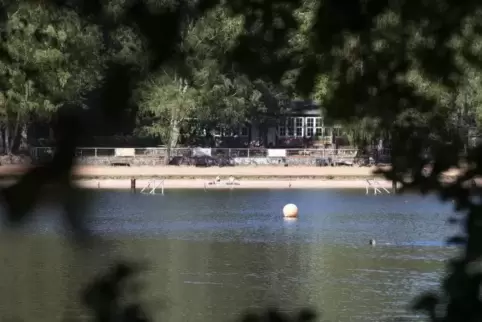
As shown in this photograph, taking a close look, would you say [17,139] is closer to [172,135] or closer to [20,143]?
[20,143]

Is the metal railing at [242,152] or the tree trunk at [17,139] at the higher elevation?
the tree trunk at [17,139]

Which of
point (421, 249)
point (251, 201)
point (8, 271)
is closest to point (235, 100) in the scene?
point (251, 201)

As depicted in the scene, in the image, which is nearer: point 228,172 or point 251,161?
point 228,172

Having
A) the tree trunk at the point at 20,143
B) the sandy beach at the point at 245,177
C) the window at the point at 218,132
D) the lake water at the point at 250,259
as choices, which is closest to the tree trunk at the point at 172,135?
the sandy beach at the point at 245,177

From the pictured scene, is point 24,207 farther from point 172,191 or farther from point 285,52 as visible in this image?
point 172,191

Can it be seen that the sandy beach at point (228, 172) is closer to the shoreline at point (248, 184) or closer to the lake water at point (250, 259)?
the shoreline at point (248, 184)

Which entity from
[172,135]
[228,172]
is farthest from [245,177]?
[172,135]

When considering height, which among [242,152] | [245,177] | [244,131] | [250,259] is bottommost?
[250,259]

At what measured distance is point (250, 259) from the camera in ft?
65.1

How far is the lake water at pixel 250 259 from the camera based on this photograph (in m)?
14.4

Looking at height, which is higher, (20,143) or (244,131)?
(20,143)

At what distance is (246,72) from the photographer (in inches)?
83.8

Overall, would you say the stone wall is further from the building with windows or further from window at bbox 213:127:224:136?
window at bbox 213:127:224:136

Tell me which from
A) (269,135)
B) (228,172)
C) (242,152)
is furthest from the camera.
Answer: (269,135)
